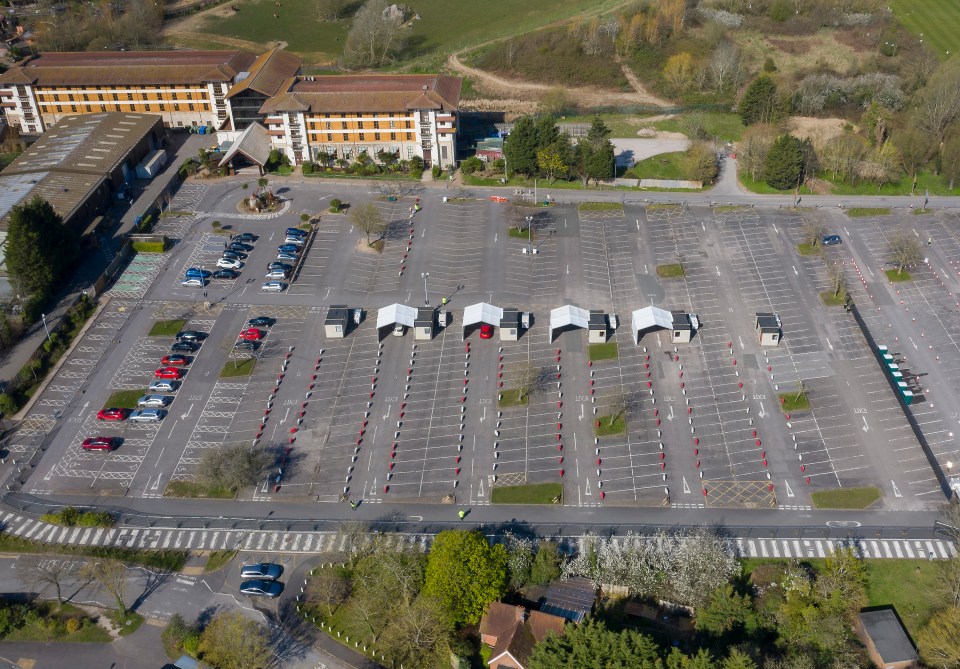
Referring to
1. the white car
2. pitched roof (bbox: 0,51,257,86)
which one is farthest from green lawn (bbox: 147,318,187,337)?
pitched roof (bbox: 0,51,257,86)

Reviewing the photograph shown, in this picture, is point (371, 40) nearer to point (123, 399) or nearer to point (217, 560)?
point (123, 399)

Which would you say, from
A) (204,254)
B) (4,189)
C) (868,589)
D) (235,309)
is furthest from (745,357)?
(4,189)

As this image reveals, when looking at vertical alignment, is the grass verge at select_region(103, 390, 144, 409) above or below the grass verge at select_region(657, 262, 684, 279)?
below

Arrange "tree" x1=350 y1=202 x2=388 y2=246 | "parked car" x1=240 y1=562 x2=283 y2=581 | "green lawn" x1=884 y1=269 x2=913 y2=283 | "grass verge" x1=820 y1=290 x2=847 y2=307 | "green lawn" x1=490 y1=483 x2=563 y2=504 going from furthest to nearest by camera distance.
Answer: "tree" x1=350 y1=202 x2=388 y2=246, "green lawn" x1=884 y1=269 x2=913 y2=283, "grass verge" x1=820 y1=290 x2=847 y2=307, "green lawn" x1=490 y1=483 x2=563 y2=504, "parked car" x1=240 y1=562 x2=283 y2=581

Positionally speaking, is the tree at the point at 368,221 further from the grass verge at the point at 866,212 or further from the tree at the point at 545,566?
the grass verge at the point at 866,212

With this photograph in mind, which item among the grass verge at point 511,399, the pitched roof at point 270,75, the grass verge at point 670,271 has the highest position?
the pitched roof at point 270,75

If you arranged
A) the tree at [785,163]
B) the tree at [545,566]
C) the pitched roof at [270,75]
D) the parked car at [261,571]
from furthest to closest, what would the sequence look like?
the pitched roof at [270,75] < the tree at [785,163] < the parked car at [261,571] < the tree at [545,566]

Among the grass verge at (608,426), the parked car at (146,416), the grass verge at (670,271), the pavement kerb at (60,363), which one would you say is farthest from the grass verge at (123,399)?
the grass verge at (670,271)

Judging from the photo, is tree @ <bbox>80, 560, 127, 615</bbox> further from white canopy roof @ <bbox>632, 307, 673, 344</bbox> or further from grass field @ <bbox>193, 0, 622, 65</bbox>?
grass field @ <bbox>193, 0, 622, 65</bbox>
